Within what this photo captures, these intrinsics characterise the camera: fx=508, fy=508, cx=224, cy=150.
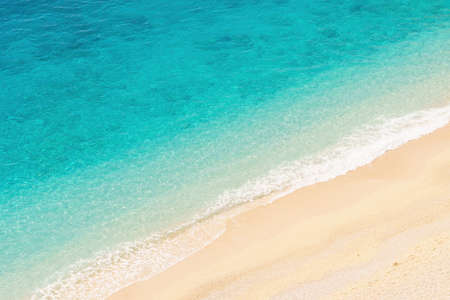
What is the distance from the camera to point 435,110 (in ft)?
72.9

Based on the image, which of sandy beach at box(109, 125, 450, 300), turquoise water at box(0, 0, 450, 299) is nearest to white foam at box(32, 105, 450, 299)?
turquoise water at box(0, 0, 450, 299)

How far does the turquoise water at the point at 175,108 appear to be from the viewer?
1834cm

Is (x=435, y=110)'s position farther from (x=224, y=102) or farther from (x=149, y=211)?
(x=149, y=211)

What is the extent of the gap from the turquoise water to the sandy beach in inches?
40.0

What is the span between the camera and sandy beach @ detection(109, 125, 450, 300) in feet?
43.7

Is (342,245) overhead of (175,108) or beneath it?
beneath

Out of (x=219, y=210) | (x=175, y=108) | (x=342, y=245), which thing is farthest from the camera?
(x=175, y=108)

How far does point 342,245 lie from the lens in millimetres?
15844

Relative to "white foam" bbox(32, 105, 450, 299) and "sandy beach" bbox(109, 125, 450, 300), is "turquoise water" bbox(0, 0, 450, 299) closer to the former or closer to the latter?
"white foam" bbox(32, 105, 450, 299)

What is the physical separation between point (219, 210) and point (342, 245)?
15.3 feet

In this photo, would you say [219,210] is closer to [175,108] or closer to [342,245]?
[342,245]

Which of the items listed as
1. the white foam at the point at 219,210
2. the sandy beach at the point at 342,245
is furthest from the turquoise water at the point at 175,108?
the sandy beach at the point at 342,245

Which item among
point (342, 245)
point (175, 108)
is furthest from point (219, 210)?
A: point (175, 108)

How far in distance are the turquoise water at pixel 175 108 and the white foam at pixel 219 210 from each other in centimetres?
8
